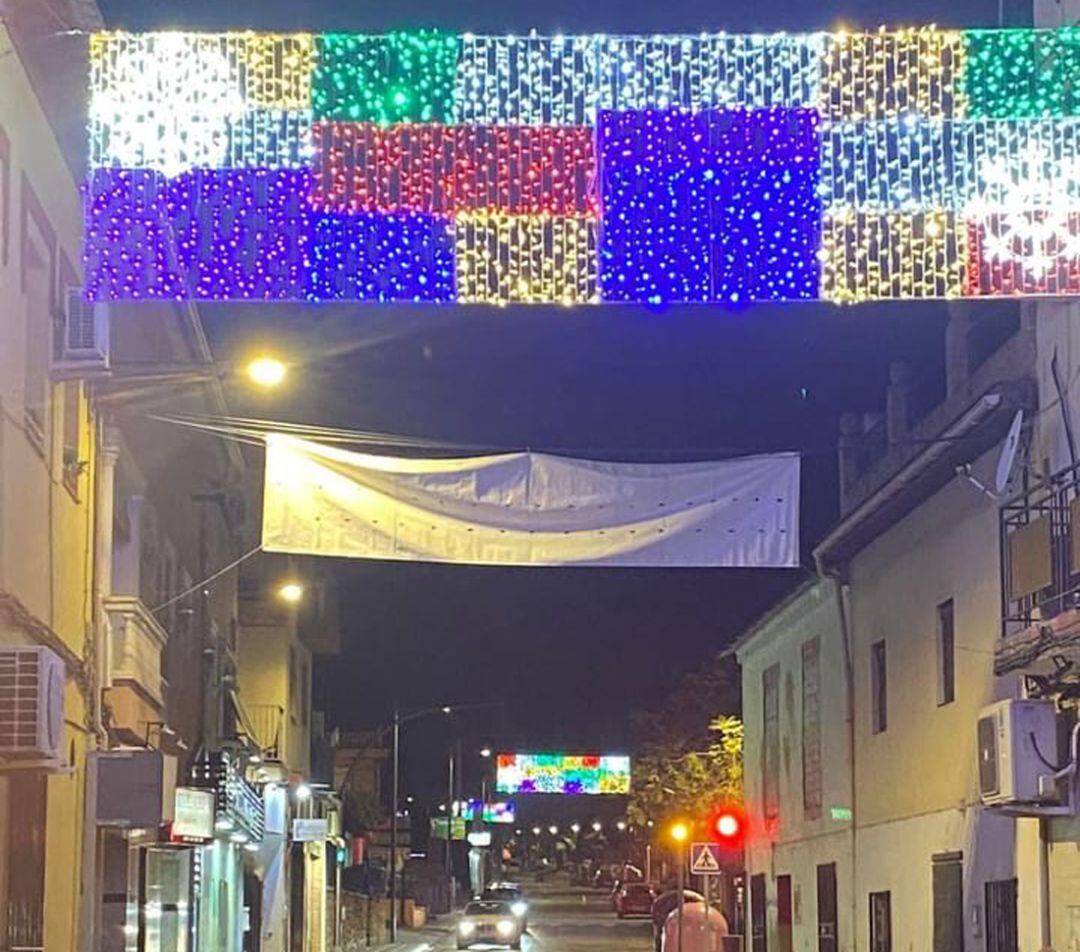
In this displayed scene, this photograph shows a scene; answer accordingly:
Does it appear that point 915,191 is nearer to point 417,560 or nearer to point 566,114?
point 566,114

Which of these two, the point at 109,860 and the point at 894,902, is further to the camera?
the point at 894,902

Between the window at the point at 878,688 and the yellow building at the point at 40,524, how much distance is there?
997 cm

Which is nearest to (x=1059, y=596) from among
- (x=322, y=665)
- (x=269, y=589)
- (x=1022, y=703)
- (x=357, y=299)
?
(x=1022, y=703)

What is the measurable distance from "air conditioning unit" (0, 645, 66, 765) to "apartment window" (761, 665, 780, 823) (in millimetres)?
20979

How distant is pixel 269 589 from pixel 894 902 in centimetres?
2416

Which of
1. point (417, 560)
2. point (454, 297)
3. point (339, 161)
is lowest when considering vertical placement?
point (417, 560)

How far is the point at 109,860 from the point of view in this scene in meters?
19.6

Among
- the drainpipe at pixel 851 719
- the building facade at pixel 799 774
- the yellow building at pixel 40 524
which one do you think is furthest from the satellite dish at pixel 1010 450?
the building facade at pixel 799 774

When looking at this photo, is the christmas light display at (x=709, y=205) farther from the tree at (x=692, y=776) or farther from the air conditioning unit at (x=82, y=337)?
the tree at (x=692, y=776)

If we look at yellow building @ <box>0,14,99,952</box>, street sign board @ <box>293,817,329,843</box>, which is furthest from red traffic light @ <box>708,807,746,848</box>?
street sign board @ <box>293,817,329,843</box>

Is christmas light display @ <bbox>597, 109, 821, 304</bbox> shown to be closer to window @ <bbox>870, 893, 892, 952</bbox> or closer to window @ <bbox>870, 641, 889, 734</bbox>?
window @ <bbox>870, 641, 889, 734</bbox>

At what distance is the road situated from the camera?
5281 cm

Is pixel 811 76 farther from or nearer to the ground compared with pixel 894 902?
farther from the ground

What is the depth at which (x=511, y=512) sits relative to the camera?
15.3m
